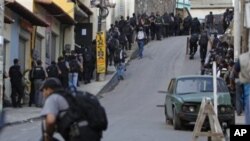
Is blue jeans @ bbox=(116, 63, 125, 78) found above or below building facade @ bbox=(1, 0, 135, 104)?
below

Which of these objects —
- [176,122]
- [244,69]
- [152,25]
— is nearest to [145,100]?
[176,122]

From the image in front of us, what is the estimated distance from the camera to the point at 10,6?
99.8ft

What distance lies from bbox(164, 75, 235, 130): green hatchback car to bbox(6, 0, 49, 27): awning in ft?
29.0

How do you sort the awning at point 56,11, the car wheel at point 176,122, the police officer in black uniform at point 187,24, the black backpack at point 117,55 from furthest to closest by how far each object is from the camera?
the police officer in black uniform at point 187,24, the black backpack at point 117,55, the awning at point 56,11, the car wheel at point 176,122

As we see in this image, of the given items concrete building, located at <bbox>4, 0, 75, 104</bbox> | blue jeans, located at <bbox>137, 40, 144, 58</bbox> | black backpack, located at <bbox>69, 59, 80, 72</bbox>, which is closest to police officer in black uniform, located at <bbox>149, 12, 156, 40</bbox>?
blue jeans, located at <bbox>137, 40, 144, 58</bbox>

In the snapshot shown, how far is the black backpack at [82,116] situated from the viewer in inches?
392

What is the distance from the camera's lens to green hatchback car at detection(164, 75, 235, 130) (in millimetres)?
21250

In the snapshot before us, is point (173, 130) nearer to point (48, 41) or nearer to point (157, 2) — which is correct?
point (48, 41)

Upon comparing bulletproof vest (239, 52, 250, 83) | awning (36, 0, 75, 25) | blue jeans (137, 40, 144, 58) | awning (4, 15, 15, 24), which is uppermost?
awning (36, 0, 75, 25)

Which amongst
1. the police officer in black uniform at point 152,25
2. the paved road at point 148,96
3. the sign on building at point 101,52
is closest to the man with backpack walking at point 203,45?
the paved road at point 148,96

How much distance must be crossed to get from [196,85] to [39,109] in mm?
8248

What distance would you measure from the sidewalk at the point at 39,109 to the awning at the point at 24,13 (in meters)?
3.75

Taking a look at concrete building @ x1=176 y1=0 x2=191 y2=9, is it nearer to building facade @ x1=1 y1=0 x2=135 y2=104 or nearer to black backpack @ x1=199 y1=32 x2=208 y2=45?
building facade @ x1=1 y1=0 x2=135 y2=104

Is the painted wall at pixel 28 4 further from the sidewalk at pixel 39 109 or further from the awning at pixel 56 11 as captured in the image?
the sidewalk at pixel 39 109
